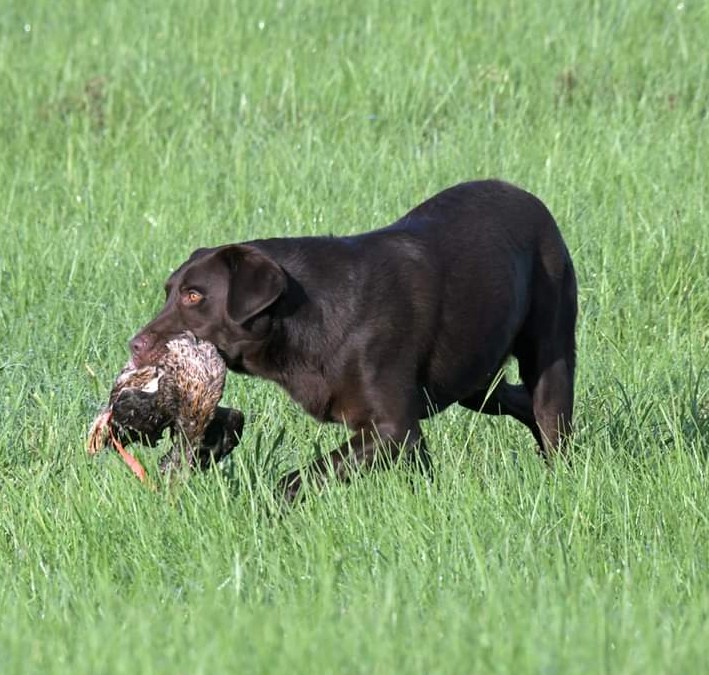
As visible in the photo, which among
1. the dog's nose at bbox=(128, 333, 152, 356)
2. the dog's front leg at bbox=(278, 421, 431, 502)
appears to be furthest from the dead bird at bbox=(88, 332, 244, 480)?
the dog's front leg at bbox=(278, 421, 431, 502)

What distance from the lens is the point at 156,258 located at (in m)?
8.25

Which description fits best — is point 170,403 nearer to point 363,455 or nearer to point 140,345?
point 140,345

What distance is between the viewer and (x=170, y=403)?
5.09 metres

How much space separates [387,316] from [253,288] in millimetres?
512

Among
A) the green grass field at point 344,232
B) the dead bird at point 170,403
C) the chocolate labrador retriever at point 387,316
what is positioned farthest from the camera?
the chocolate labrador retriever at point 387,316

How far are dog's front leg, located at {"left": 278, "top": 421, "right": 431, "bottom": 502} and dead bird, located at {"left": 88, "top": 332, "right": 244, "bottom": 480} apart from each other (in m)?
0.29

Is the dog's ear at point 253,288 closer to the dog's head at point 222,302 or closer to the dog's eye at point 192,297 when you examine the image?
the dog's head at point 222,302

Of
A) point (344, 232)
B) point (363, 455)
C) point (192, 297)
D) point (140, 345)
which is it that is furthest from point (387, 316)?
point (344, 232)

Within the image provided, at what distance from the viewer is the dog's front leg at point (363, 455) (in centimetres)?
524

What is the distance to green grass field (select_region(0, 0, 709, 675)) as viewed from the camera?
12.4 ft

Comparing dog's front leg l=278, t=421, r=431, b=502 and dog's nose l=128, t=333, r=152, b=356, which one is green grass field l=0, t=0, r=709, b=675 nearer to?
dog's front leg l=278, t=421, r=431, b=502

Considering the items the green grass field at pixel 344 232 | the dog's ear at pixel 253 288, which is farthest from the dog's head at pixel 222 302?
the green grass field at pixel 344 232

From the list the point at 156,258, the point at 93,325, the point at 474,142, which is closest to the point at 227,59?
the point at 474,142

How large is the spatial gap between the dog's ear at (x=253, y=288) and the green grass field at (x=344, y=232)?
1.69 feet
